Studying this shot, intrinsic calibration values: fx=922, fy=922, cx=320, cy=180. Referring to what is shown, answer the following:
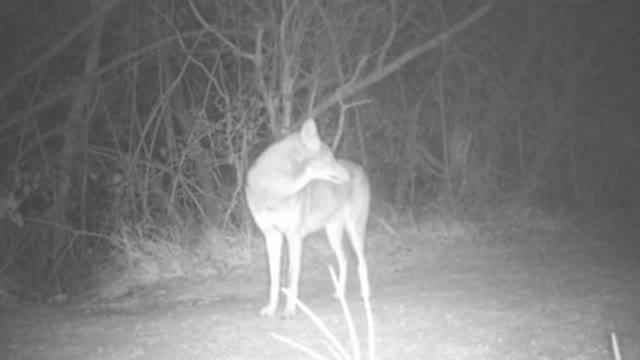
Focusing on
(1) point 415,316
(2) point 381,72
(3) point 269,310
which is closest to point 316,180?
(3) point 269,310

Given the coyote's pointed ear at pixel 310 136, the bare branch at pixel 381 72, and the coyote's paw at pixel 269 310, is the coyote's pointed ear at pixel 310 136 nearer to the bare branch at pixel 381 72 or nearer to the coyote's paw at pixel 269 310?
the coyote's paw at pixel 269 310

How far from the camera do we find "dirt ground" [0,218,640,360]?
770cm

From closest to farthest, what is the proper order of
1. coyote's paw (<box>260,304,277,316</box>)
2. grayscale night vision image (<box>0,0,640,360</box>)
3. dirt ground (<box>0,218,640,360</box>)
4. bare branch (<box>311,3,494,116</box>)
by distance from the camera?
dirt ground (<box>0,218,640,360</box>) → grayscale night vision image (<box>0,0,640,360</box>) → coyote's paw (<box>260,304,277,316</box>) → bare branch (<box>311,3,494,116</box>)

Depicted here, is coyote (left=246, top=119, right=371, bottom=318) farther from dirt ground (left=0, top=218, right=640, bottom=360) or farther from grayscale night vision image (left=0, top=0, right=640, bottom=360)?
dirt ground (left=0, top=218, right=640, bottom=360)

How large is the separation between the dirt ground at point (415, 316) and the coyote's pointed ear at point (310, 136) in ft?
5.74

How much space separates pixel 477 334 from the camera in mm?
8016

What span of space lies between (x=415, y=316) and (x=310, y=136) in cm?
228

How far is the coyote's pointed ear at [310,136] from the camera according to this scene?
32.5ft

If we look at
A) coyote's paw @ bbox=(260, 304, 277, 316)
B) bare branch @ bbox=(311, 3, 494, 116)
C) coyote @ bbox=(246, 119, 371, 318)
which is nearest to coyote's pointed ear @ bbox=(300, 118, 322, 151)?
coyote @ bbox=(246, 119, 371, 318)

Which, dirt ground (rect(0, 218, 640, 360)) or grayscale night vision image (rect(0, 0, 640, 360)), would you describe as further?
grayscale night vision image (rect(0, 0, 640, 360))

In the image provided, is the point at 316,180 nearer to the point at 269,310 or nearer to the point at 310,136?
the point at 310,136

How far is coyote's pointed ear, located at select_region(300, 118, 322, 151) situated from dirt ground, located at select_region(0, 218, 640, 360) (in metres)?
1.75

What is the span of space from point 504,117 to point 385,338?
11.3 m

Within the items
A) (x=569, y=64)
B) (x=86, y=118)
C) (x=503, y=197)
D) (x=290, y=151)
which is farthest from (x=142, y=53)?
(x=569, y=64)
